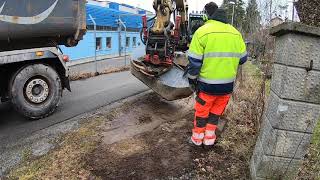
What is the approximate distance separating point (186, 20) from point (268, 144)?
646 centimetres

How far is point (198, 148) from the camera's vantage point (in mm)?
4902

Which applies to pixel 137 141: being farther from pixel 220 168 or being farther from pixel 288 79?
pixel 288 79

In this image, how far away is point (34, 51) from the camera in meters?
6.55

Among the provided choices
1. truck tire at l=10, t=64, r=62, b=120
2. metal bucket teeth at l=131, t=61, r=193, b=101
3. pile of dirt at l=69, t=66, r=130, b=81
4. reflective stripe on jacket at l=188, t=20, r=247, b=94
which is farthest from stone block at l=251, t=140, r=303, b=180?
pile of dirt at l=69, t=66, r=130, b=81

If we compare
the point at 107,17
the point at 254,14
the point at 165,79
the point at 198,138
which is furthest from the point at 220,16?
the point at 107,17

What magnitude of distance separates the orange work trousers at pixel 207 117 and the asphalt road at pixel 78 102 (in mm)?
2796

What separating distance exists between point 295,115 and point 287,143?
0.94ft

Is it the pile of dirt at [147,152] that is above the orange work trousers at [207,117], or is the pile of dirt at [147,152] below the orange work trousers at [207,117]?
below

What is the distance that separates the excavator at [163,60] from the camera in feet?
23.0

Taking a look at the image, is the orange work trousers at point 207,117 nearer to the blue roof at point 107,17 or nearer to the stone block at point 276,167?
the stone block at point 276,167

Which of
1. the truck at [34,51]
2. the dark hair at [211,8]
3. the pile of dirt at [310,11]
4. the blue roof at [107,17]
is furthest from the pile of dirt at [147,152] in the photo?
the blue roof at [107,17]

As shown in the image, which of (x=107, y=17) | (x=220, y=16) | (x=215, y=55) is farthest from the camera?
(x=107, y=17)

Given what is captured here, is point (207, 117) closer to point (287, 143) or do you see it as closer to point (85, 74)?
point (287, 143)

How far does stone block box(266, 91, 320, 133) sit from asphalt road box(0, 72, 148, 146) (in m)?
4.04
